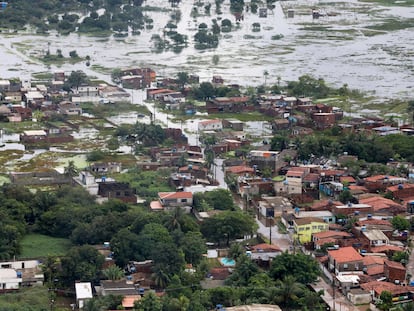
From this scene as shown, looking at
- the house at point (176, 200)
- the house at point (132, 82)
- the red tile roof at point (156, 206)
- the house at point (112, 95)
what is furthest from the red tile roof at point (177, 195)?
the house at point (132, 82)

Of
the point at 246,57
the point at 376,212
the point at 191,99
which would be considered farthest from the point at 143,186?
the point at 246,57

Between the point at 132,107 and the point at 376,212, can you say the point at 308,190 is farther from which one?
the point at 132,107

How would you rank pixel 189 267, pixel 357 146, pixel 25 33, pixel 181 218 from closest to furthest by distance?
pixel 189 267 < pixel 181 218 < pixel 357 146 < pixel 25 33

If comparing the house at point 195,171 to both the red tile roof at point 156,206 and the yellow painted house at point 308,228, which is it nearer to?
the red tile roof at point 156,206

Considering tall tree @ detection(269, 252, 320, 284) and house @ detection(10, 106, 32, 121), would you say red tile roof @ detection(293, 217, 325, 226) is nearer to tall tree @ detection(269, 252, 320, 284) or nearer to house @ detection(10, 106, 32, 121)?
tall tree @ detection(269, 252, 320, 284)

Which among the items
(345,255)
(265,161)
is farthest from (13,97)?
(345,255)
